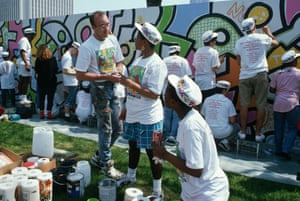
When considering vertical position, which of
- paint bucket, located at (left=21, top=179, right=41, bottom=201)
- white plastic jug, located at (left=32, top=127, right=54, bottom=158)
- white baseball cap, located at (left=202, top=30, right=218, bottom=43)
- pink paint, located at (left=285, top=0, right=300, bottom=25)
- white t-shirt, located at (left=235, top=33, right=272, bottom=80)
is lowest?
paint bucket, located at (left=21, top=179, right=41, bottom=201)

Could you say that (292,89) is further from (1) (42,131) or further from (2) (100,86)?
(1) (42,131)

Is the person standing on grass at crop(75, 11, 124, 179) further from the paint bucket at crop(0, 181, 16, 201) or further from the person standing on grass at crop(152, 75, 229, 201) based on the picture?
the paint bucket at crop(0, 181, 16, 201)

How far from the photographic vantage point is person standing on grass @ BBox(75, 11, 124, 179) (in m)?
3.93

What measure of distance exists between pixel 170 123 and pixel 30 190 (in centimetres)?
408

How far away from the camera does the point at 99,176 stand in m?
4.33

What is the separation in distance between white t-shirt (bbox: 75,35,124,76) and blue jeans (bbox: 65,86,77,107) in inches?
180

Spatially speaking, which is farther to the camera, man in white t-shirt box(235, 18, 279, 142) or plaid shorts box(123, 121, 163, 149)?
man in white t-shirt box(235, 18, 279, 142)

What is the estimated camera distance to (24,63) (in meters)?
9.62

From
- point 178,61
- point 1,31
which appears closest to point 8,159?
point 178,61

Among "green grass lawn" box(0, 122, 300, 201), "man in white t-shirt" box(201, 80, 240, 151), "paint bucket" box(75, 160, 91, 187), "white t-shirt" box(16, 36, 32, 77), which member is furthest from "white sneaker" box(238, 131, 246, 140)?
"white t-shirt" box(16, 36, 32, 77)

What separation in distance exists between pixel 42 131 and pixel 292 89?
4024 millimetres

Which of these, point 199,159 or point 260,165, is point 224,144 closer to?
point 260,165

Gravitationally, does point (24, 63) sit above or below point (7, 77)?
above

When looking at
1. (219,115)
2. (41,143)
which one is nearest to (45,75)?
(41,143)
